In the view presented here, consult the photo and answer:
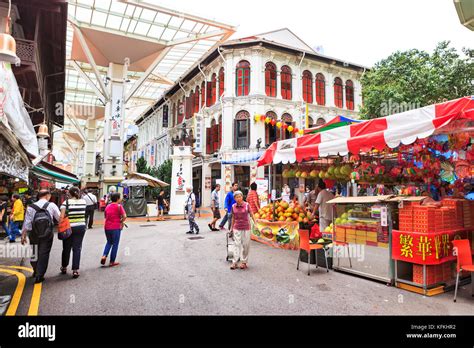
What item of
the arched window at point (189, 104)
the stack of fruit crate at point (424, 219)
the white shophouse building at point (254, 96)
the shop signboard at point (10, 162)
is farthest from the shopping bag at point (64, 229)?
the arched window at point (189, 104)

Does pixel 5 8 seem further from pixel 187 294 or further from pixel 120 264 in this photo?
pixel 187 294

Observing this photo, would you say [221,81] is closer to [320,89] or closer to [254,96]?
[254,96]

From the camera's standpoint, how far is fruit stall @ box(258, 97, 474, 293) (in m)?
5.17

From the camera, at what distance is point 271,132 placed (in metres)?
25.2

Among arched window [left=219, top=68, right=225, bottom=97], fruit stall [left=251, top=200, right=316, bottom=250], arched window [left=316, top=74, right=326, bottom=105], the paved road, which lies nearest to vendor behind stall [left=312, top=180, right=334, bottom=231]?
fruit stall [left=251, top=200, right=316, bottom=250]

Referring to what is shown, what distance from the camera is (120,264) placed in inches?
290

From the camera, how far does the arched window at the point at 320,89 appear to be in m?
27.4

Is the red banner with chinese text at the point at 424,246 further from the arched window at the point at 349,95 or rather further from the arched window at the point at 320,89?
the arched window at the point at 349,95

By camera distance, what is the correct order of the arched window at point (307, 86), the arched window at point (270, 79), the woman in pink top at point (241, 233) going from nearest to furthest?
the woman in pink top at point (241, 233) < the arched window at point (270, 79) < the arched window at point (307, 86)

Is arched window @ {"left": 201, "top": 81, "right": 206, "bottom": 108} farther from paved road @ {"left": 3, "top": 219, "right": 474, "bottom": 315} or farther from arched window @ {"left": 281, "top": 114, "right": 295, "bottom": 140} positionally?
paved road @ {"left": 3, "top": 219, "right": 474, "bottom": 315}

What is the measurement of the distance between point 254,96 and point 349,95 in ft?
34.6

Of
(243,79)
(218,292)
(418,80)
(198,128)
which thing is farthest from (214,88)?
(218,292)

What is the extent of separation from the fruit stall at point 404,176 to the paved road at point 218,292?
50cm
